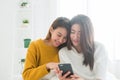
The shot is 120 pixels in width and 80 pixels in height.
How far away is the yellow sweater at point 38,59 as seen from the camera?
1578 millimetres

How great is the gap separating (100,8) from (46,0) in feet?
2.36

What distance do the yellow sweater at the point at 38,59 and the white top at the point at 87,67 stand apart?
8cm

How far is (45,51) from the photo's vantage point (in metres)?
1.69

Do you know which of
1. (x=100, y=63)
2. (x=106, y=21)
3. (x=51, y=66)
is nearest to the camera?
(x=51, y=66)

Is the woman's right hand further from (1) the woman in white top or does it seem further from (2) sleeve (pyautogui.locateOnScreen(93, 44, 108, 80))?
(2) sleeve (pyautogui.locateOnScreen(93, 44, 108, 80))

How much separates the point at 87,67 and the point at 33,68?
1.34 feet

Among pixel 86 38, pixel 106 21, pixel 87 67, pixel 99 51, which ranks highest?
pixel 106 21

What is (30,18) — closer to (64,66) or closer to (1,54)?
(1,54)

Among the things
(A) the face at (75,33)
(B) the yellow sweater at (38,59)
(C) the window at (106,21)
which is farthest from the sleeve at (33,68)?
(C) the window at (106,21)

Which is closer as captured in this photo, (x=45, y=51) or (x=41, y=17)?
(x=45, y=51)

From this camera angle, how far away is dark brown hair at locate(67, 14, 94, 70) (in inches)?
65.8

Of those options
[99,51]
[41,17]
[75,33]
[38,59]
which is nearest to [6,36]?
[41,17]

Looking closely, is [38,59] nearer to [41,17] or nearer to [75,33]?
[75,33]

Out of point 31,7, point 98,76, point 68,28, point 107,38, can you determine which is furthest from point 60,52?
point 31,7
